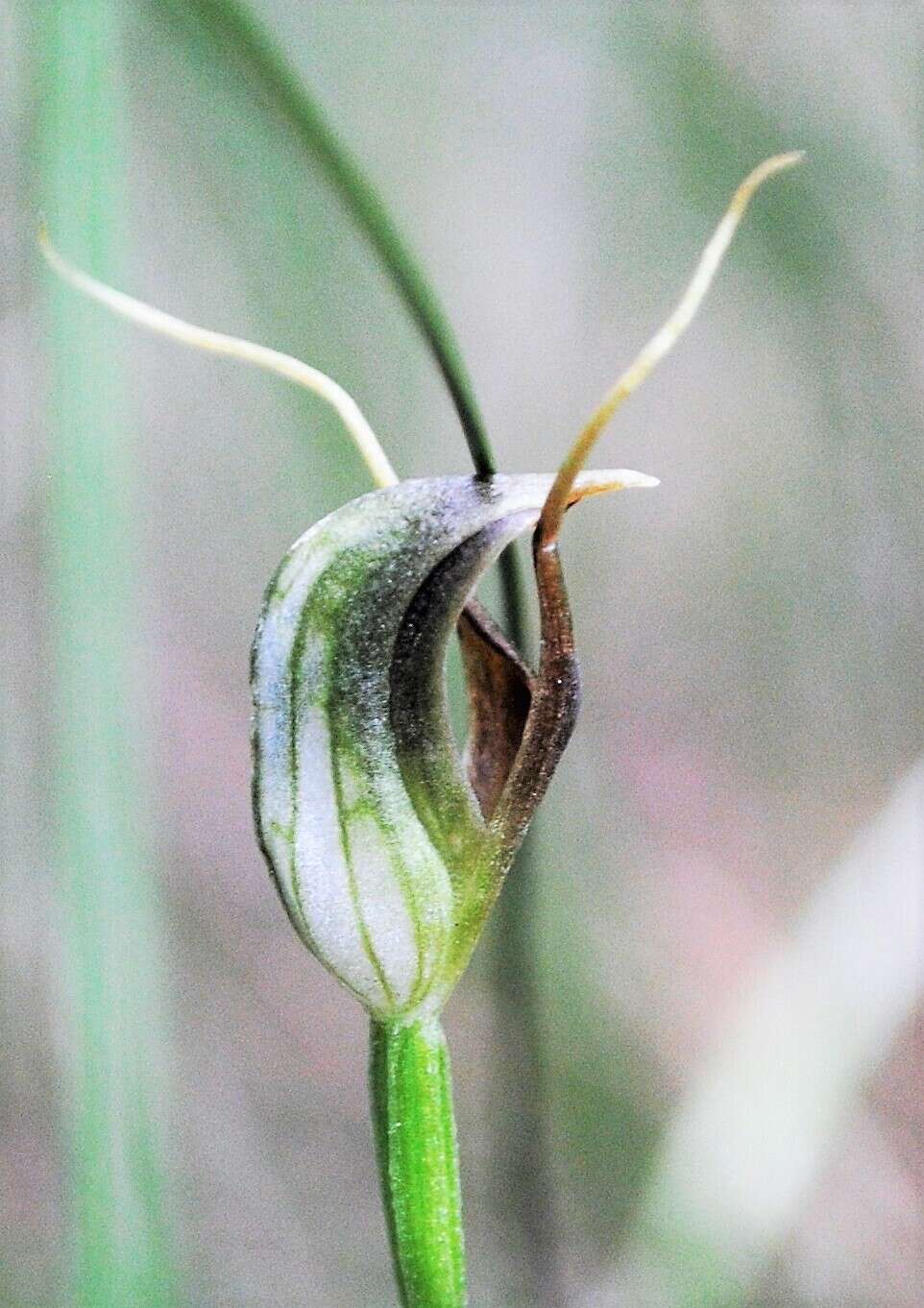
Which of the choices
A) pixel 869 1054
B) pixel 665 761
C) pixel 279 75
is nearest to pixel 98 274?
pixel 279 75

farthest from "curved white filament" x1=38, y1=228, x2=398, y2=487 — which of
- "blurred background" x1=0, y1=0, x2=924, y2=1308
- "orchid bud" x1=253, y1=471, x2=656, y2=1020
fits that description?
"blurred background" x1=0, y1=0, x2=924, y2=1308

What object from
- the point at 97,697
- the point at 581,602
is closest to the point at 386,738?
the point at 97,697

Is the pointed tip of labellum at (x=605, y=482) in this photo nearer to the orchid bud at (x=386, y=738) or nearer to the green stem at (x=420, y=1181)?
the orchid bud at (x=386, y=738)

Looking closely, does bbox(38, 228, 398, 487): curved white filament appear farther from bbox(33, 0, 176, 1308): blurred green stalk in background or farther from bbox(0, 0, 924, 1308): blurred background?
bbox(0, 0, 924, 1308): blurred background

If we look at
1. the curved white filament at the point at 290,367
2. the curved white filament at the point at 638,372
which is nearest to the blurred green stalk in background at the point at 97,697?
the curved white filament at the point at 290,367

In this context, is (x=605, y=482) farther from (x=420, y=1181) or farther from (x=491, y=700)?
(x=420, y=1181)

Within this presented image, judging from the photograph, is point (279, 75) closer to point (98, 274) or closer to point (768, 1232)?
point (98, 274)

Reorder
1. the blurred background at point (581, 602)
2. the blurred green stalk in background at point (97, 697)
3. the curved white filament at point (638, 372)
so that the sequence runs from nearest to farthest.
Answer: the curved white filament at point (638, 372), the blurred green stalk in background at point (97, 697), the blurred background at point (581, 602)
